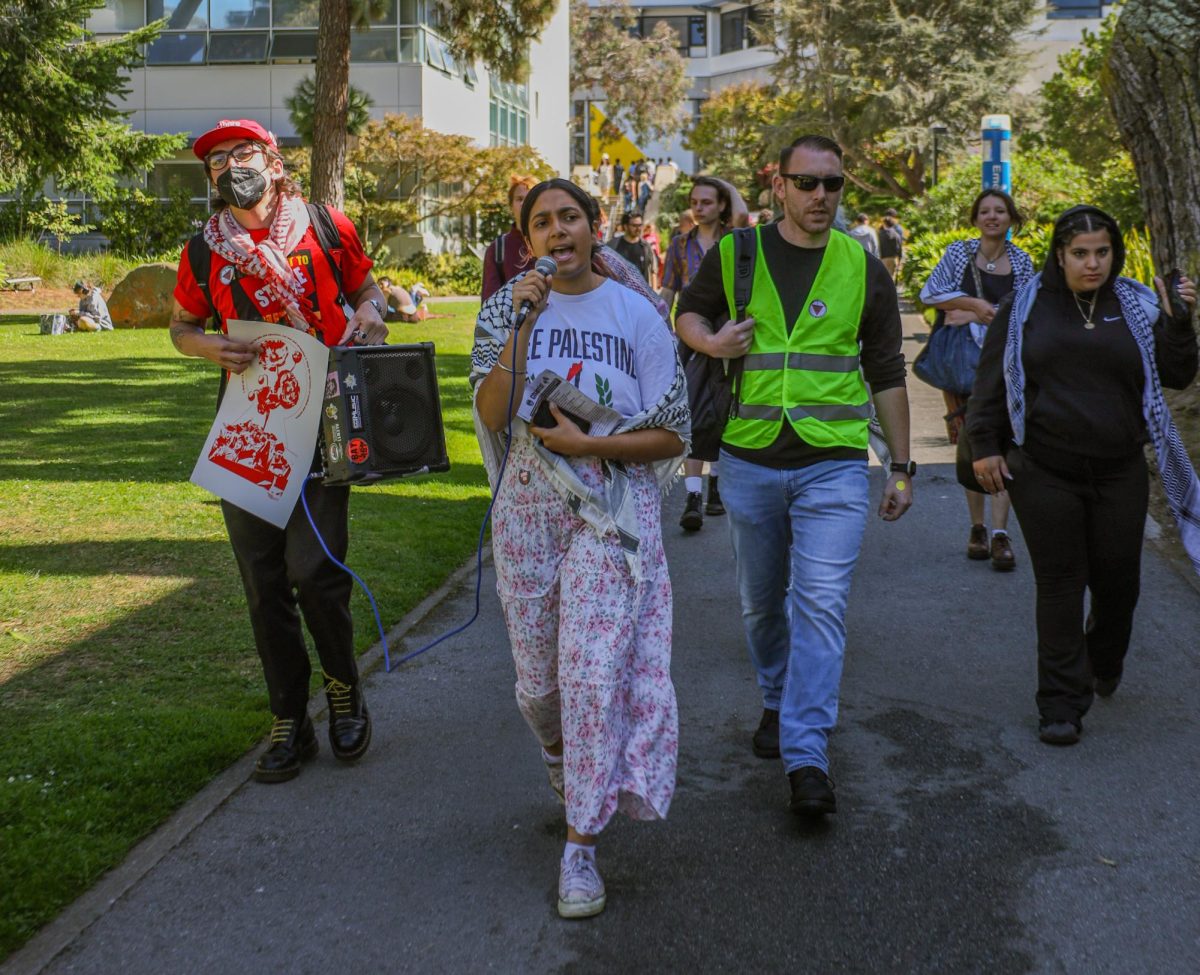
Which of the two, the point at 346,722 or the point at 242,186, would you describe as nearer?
the point at 242,186

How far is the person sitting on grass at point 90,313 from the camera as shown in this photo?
83.3 ft

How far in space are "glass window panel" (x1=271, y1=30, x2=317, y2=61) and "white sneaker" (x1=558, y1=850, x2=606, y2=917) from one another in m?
37.4

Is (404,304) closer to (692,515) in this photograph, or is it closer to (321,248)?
(692,515)

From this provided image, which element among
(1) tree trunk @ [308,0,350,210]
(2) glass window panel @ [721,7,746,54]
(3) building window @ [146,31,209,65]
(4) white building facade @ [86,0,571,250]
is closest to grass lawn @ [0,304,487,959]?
(1) tree trunk @ [308,0,350,210]

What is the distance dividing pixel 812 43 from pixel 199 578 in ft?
171

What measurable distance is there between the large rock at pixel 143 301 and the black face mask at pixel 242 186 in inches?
900

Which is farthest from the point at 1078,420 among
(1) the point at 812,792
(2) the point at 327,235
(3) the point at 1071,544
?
(2) the point at 327,235

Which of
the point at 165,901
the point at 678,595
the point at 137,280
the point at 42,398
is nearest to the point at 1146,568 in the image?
the point at 678,595

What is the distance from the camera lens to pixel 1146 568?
27.7ft

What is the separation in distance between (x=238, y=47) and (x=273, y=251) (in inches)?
1451

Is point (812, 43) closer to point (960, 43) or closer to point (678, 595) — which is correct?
point (960, 43)

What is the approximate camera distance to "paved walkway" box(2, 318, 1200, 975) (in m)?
3.85

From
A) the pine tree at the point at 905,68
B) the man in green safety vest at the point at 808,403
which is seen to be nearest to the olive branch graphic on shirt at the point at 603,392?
the man in green safety vest at the point at 808,403

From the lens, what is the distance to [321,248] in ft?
16.8
